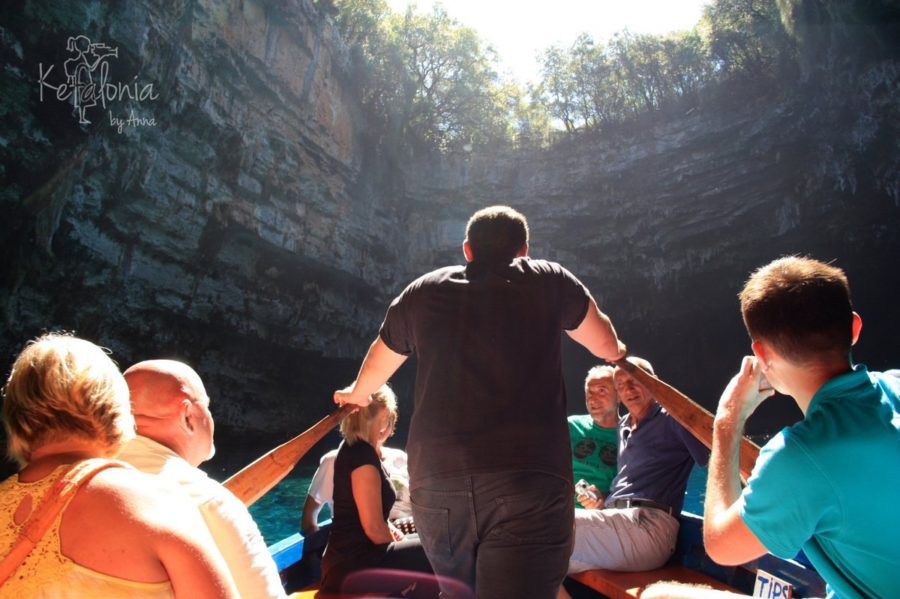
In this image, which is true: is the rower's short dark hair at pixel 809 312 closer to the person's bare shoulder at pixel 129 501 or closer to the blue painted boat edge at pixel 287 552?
the person's bare shoulder at pixel 129 501

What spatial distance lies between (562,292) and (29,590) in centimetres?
146

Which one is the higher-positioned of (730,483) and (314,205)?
(314,205)

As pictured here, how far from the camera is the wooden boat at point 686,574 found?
2346 mm

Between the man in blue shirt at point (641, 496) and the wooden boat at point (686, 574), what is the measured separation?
0.27ft

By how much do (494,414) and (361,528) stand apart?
1233mm

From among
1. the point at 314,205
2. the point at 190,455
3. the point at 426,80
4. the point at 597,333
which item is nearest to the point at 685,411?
the point at 597,333

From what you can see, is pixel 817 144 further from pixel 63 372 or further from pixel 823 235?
pixel 63 372

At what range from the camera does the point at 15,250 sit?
959cm

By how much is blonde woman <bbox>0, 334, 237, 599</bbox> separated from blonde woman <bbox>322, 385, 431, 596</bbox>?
1378 mm

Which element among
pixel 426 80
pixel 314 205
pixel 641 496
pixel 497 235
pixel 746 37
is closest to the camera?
pixel 497 235

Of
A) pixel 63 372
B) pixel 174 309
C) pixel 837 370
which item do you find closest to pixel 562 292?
pixel 837 370

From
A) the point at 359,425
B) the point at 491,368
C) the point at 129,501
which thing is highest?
the point at 491,368

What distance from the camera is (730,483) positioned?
131cm

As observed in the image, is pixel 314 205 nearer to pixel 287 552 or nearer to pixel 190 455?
pixel 287 552
